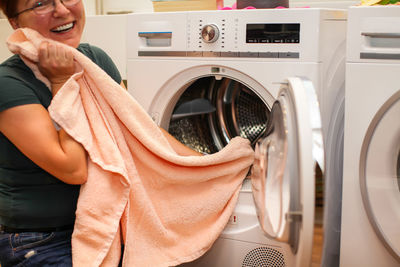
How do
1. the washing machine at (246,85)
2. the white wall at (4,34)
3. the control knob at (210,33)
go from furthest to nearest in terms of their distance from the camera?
the white wall at (4,34)
the control knob at (210,33)
the washing machine at (246,85)

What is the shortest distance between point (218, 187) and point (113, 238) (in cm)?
36

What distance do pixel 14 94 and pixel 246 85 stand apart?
714 mm

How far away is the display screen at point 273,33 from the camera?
1448 millimetres

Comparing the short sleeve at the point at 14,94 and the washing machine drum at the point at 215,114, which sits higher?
the short sleeve at the point at 14,94

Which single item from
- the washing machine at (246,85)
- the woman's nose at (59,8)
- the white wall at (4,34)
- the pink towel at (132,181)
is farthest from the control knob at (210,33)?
the white wall at (4,34)

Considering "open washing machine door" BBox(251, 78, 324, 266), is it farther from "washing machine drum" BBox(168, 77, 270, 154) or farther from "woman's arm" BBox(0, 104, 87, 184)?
"washing machine drum" BBox(168, 77, 270, 154)

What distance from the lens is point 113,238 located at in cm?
130

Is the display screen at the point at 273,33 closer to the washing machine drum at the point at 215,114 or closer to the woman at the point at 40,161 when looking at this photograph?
the washing machine drum at the point at 215,114

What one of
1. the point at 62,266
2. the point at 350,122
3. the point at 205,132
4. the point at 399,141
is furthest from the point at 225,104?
the point at 62,266

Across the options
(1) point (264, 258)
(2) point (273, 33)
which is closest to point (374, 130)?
(2) point (273, 33)

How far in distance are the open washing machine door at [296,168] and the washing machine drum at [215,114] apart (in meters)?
0.66

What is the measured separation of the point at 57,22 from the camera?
133 centimetres

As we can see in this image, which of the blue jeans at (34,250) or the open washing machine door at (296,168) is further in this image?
the blue jeans at (34,250)

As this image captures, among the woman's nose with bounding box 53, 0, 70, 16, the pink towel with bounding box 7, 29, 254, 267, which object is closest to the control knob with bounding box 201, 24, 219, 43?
the pink towel with bounding box 7, 29, 254, 267
